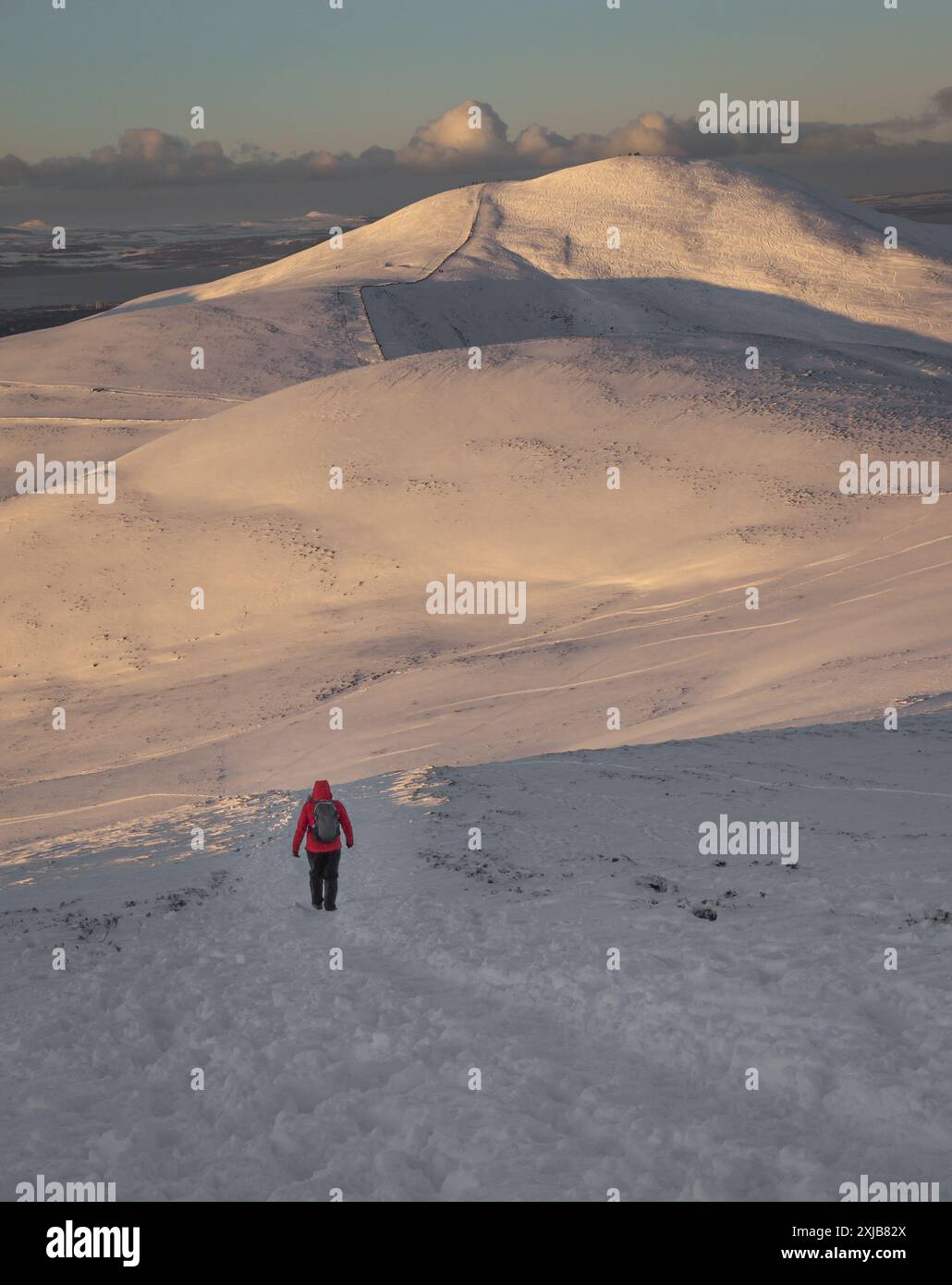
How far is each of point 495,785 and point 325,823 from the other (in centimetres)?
409

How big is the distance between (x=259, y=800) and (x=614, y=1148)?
8494 mm

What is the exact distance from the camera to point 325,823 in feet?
33.5

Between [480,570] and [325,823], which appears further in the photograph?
[480,570]

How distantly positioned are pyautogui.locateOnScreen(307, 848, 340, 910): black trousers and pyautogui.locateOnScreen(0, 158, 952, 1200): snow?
0.66 feet

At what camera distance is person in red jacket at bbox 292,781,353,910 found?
1018cm
